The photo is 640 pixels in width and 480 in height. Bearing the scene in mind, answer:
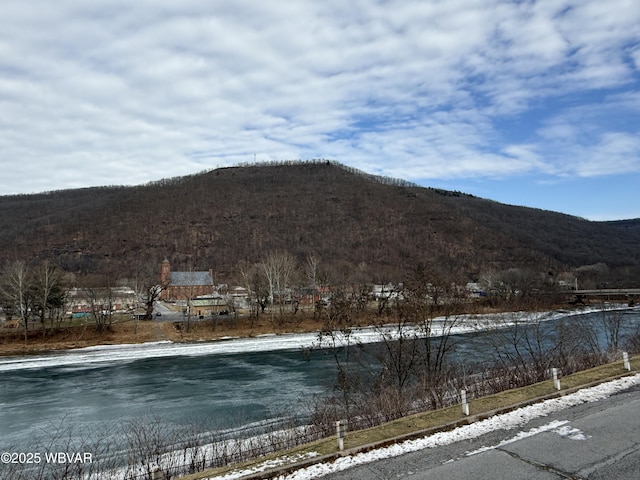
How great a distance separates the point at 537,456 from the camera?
26.8 ft

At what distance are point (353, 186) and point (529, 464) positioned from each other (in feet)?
566

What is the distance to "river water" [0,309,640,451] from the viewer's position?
20.0 m

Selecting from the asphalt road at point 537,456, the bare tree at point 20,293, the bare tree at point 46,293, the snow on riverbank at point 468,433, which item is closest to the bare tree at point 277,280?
the bare tree at point 46,293

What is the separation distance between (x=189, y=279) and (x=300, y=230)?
5349 centimetres

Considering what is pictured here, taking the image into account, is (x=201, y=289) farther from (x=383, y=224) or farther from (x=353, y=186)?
(x=353, y=186)

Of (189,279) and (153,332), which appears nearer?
(153,332)

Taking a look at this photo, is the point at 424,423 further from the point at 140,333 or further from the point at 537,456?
the point at 140,333

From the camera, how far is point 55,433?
18.0m

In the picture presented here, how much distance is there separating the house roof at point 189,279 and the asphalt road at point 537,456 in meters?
94.0

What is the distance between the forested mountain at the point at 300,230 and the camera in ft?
409

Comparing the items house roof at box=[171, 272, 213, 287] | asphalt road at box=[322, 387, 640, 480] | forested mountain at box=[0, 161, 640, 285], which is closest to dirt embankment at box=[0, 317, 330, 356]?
asphalt road at box=[322, 387, 640, 480]

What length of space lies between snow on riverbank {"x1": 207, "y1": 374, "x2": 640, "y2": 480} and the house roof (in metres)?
92.5

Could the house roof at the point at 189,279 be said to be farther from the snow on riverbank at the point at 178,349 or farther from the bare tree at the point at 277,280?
the snow on riverbank at the point at 178,349

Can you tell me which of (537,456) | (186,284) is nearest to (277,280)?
(186,284)
